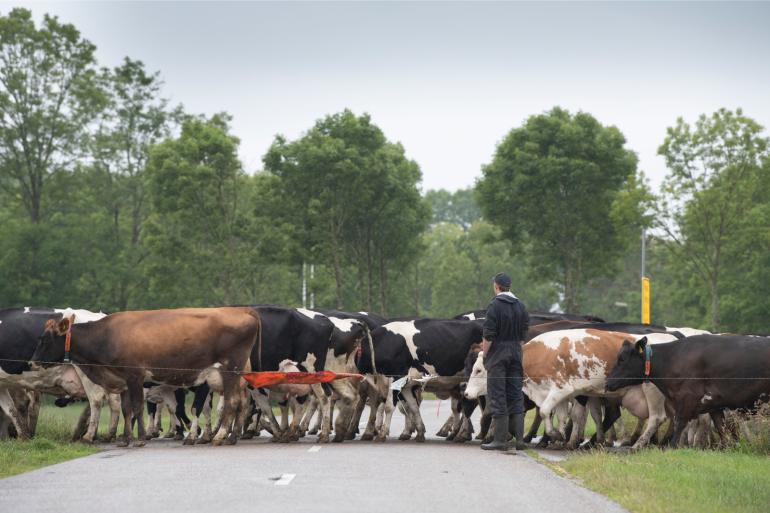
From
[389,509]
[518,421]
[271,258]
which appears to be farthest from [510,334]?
[271,258]

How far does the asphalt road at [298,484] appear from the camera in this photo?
1161cm

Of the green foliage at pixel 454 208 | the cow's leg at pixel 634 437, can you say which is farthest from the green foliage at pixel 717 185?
the green foliage at pixel 454 208

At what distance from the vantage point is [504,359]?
18.9 m

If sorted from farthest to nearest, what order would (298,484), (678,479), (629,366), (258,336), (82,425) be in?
(82,425) → (258,336) → (629,366) → (678,479) → (298,484)

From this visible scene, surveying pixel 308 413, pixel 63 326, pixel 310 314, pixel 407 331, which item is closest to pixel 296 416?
pixel 310 314

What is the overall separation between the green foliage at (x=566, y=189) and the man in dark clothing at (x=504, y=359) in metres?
38.0

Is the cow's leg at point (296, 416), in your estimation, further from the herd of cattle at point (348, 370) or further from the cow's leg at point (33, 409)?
the cow's leg at point (33, 409)

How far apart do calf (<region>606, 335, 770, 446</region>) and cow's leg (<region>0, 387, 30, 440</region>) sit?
387 inches

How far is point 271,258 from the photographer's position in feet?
183

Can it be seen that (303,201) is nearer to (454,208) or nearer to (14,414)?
(14,414)

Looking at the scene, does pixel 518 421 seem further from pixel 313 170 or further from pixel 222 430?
pixel 313 170

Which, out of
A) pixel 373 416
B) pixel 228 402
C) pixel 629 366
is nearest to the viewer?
pixel 629 366

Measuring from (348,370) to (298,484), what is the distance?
9.93 metres

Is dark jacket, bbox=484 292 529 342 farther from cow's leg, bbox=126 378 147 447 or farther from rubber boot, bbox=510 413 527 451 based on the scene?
cow's leg, bbox=126 378 147 447
